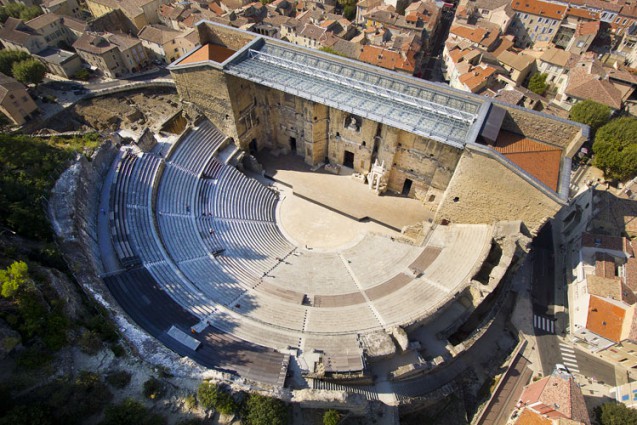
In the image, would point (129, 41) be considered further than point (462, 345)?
Yes

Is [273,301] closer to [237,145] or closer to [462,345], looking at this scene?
[462,345]

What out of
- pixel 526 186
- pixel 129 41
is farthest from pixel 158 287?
pixel 129 41

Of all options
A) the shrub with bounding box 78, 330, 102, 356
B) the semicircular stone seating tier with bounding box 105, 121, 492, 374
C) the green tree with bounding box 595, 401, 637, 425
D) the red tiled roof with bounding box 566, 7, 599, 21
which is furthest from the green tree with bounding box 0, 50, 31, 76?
the red tiled roof with bounding box 566, 7, 599, 21

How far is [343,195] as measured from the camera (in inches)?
1430

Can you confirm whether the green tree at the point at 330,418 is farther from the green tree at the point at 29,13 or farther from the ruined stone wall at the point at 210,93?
the green tree at the point at 29,13

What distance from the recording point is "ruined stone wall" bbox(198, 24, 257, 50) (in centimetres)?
3603

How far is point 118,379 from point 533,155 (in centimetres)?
3203

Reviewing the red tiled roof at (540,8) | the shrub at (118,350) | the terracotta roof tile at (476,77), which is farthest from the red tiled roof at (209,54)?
the red tiled roof at (540,8)

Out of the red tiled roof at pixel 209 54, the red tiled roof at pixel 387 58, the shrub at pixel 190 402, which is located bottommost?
the shrub at pixel 190 402

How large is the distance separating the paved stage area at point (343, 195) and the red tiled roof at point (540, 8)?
55711 mm

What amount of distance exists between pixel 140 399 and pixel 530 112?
3311 cm

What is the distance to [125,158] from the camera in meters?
30.3

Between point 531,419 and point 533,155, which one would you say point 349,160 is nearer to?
point 533,155

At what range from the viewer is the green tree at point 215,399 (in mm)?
17469
